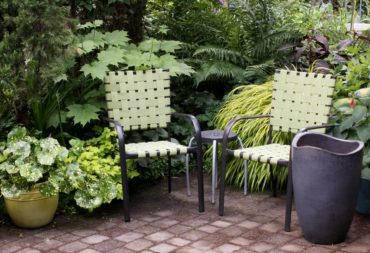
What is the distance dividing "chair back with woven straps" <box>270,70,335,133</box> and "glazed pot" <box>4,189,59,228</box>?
1864 millimetres

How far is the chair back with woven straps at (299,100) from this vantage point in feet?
14.2

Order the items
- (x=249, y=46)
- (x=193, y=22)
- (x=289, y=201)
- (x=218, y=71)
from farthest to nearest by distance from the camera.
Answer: (x=193, y=22) < (x=249, y=46) < (x=218, y=71) < (x=289, y=201)

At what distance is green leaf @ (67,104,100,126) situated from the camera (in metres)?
4.38

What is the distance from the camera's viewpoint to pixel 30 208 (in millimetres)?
3945

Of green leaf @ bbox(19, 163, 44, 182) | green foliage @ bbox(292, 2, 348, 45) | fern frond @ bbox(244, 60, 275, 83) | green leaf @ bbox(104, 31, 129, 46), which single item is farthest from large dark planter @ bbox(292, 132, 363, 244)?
green foliage @ bbox(292, 2, 348, 45)

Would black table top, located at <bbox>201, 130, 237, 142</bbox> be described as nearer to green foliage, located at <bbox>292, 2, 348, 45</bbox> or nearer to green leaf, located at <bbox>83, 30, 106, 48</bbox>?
green leaf, located at <bbox>83, 30, 106, 48</bbox>

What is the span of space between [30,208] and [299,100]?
7.13 ft

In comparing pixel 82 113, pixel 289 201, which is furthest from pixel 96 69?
pixel 289 201

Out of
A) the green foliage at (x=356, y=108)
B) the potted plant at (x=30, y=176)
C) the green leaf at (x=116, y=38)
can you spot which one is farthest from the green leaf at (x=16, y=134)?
the green foliage at (x=356, y=108)

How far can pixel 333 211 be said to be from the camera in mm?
3586

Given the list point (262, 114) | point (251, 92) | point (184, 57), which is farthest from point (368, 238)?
point (184, 57)

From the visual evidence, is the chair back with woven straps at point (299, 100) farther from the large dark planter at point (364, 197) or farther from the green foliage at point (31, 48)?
the green foliage at point (31, 48)

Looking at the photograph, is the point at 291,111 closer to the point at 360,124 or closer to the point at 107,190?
the point at 360,124

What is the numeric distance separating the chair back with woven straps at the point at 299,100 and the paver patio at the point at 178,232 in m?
0.65
